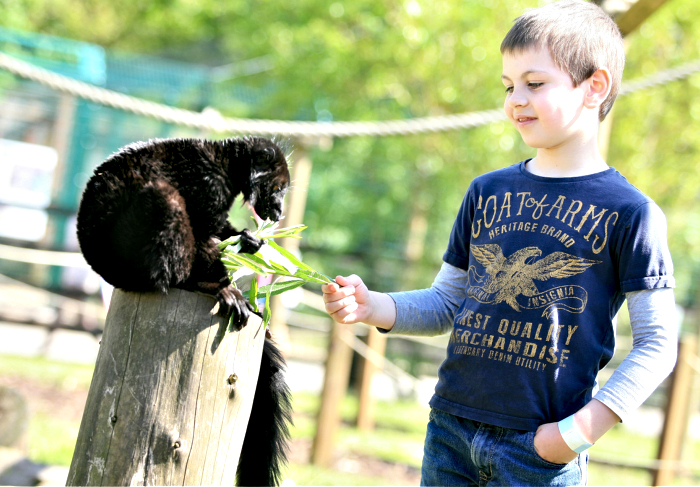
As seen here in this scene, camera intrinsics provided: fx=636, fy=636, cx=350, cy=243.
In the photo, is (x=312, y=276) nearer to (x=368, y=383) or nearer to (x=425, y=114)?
(x=368, y=383)

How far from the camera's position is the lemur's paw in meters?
1.81

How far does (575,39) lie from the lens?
1.64 m

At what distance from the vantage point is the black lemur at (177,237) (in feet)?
5.53

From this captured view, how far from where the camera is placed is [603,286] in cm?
154

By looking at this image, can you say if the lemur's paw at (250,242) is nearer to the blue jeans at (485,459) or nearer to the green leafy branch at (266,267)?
the green leafy branch at (266,267)

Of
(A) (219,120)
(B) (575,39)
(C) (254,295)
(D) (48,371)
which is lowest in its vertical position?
(D) (48,371)

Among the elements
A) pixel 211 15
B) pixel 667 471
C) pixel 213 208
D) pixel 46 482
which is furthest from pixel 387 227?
pixel 211 15

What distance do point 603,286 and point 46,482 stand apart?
2799 millimetres

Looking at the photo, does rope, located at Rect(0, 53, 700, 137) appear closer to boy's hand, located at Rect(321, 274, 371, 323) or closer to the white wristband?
boy's hand, located at Rect(321, 274, 371, 323)

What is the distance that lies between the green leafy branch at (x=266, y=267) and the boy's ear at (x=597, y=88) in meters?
0.85

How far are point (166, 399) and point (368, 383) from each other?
459 cm

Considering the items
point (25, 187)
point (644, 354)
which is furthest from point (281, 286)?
point (25, 187)

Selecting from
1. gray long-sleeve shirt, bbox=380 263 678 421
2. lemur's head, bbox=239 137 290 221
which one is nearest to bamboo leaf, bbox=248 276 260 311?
lemur's head, bbox=239 137 290 221

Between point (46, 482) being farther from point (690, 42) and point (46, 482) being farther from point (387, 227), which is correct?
point (690, 42)
